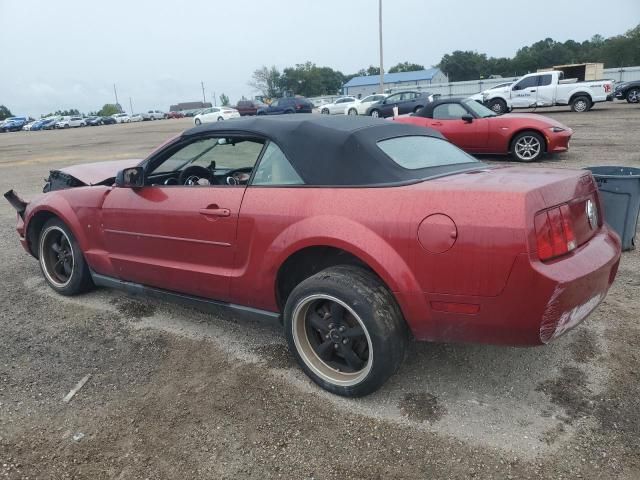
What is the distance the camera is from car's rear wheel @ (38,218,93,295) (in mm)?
4262

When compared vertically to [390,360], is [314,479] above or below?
below

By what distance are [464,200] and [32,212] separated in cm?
387

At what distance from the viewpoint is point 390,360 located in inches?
101

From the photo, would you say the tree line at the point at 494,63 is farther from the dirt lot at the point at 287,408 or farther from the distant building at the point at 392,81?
the dirt lot at the point at 287,408

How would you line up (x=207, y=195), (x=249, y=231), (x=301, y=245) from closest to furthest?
(x=301, y=245)
(x=249, y=231)
(x=207, y=195)

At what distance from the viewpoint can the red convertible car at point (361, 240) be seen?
90.0 inches

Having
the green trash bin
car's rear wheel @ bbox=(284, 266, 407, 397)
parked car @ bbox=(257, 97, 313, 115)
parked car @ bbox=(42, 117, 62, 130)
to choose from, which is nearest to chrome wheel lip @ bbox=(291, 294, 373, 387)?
car's rear wheel @ bbox=(284, 266, 407, 397)

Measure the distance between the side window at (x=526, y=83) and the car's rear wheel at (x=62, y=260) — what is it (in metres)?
21.2

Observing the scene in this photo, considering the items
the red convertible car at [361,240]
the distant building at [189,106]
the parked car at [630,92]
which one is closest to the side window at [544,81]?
the parked car at [630,92]

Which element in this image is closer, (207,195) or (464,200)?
(464,200)

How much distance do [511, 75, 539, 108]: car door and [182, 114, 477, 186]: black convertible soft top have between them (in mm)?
20455

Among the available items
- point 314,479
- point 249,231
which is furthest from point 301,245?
point 314,479

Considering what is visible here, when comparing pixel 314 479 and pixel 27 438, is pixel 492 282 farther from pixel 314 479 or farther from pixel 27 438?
pixel 27 438

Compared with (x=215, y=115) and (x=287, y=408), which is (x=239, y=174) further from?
(x=215, y=115)
